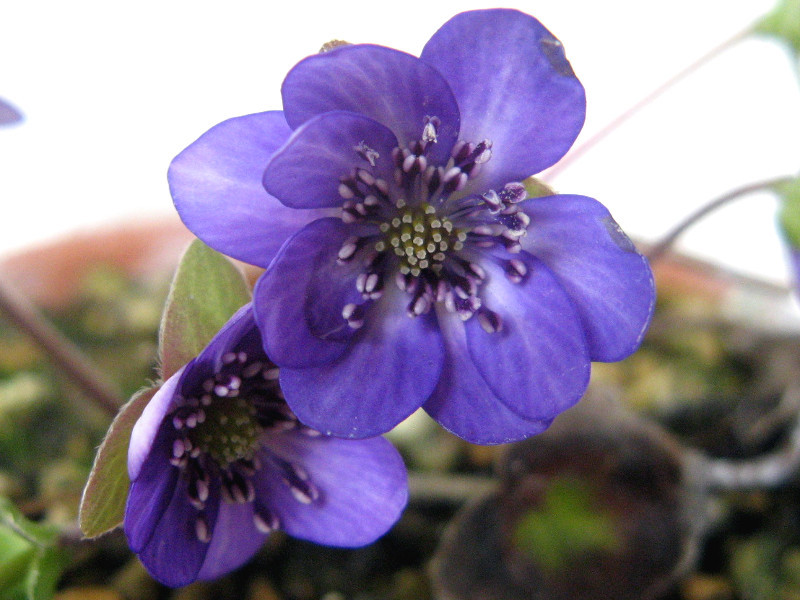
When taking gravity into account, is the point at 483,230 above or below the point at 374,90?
below

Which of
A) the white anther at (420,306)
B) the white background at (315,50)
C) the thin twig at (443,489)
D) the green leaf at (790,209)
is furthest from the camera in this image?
the white background at (315,50)

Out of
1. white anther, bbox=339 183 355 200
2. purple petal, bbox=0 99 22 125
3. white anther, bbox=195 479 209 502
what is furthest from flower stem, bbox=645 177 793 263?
purple petal, bbox=0 99 22 125

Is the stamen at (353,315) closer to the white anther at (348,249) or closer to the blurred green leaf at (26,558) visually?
the white anther at (348,249)

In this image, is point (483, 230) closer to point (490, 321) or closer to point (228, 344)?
point (490, 321)

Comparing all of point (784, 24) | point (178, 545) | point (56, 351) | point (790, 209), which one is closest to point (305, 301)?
point (178, 545)

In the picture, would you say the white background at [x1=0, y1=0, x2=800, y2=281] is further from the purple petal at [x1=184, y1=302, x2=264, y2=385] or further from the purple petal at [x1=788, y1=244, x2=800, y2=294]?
the purple petal at [x1=184, y1=302, x2=264, y2=385]

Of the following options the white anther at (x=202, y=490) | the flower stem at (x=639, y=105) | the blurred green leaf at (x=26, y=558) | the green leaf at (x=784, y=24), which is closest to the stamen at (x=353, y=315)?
the white anther at (x=202, y=490)

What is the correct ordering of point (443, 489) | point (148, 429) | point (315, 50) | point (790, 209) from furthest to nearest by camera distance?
1. point (315, 50)
2. point (443, 489)
3. point (790, 209)
4. point (148, 429)
